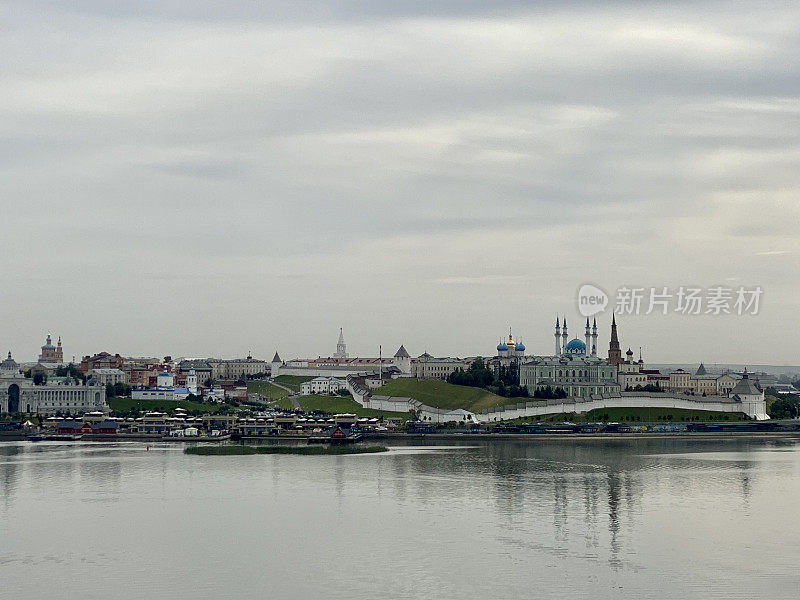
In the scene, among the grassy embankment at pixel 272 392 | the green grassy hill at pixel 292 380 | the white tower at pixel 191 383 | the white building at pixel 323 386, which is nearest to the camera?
the grassy embankment at pixel 272 392

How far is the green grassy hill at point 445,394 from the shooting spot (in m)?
88.1

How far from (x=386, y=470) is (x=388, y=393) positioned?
4666 cm

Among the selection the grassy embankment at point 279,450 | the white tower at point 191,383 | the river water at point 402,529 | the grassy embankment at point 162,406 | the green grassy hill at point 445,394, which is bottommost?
the river water at point 402,529

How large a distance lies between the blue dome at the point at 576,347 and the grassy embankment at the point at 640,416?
2812 cm

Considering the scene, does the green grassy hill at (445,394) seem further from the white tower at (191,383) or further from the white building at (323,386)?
the white tower at (191,383)

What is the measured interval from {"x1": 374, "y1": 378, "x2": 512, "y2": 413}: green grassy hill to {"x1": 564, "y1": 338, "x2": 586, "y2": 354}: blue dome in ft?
62.9

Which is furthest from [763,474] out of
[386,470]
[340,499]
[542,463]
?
[340,499]

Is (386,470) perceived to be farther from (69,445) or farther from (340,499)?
(69,445)

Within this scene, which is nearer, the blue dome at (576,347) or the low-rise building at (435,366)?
the blue dome at (576,347)

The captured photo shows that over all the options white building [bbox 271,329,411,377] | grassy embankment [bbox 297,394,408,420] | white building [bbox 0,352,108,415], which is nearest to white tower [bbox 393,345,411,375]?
white building [bbox 271,329,411,377]

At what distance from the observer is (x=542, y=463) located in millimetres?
53812

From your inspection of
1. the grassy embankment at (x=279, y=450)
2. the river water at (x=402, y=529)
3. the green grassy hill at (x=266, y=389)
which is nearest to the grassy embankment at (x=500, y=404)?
the grassy embankment at (x=279, y=450)

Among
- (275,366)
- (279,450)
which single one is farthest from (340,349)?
(279,450)

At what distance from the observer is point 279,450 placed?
6278 centimetres
